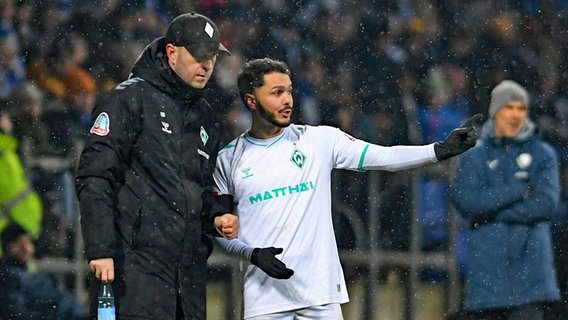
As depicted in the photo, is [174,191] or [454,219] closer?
[174,191]

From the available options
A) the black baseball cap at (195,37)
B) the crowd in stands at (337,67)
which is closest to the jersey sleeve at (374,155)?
the black baseball cap at (195,37)

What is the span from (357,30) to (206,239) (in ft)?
13.3

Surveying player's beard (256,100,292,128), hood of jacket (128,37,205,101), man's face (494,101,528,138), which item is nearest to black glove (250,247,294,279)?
player's beard (256,100,292,128)

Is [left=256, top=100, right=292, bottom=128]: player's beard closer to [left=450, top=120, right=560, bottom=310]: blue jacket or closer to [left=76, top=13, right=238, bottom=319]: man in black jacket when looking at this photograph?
[left=76, top=13, right=238, bottom=319]: man in black jacket

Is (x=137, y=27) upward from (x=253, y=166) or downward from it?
upward

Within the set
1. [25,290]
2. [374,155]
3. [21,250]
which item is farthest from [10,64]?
[374,155]

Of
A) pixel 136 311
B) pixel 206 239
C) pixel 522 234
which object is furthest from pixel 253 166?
pixel 522 234

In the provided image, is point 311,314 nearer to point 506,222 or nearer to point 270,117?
point 270,117

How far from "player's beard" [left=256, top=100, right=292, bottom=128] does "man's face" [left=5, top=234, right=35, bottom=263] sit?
273 centimetres

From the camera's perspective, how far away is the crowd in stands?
27.0 feet

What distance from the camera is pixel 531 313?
298 inches

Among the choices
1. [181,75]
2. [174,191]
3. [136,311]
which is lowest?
[136,311]

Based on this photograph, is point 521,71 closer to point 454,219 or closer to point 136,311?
point 454,219

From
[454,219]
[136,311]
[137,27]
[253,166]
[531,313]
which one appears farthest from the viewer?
[137,27]
